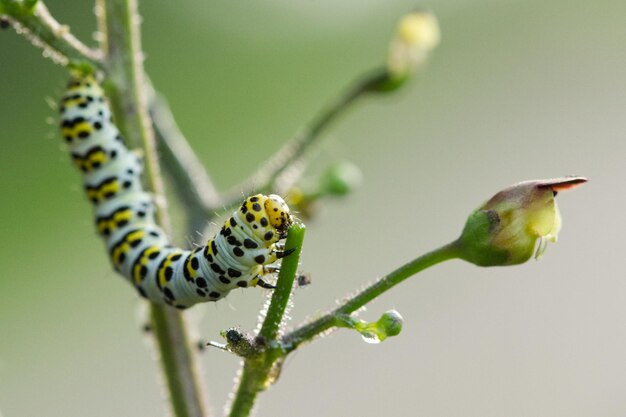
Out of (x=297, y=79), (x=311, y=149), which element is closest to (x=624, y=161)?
(x=297, y=79)

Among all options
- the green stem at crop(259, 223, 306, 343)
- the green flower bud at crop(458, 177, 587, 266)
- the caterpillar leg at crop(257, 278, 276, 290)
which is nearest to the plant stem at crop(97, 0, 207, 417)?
the caterpillar leg at crop(257, 278, 276, 290)

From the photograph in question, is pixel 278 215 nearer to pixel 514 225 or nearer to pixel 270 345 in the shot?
pixel 270 345

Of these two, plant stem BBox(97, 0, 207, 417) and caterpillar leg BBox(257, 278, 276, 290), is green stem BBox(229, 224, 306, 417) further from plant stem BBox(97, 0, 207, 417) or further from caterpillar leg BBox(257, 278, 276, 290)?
plant stem BBox(97, 0, 207, 417)

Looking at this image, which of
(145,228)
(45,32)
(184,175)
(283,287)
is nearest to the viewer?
(283,287)

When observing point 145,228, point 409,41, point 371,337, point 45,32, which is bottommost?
point 371,337

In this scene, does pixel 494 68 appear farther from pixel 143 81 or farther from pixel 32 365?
pixel 143 81

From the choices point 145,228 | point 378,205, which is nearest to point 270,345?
point 145,228

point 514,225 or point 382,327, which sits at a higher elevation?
point 514,225

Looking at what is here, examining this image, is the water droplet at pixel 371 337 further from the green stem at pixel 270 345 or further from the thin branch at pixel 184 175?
the thin branch at pixel 184 175
